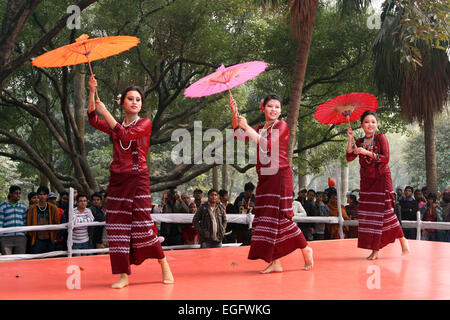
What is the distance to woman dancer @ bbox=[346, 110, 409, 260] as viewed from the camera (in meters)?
6.80

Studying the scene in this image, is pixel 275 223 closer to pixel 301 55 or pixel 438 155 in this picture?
pixel 301 55

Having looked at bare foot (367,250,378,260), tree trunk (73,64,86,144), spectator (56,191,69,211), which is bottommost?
bare foot (367,250,378,260)

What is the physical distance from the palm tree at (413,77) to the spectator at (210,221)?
6.44 meters

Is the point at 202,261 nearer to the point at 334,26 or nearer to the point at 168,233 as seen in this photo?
the point at 168,233

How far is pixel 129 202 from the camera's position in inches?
200

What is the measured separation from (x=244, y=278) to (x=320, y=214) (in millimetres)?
5785

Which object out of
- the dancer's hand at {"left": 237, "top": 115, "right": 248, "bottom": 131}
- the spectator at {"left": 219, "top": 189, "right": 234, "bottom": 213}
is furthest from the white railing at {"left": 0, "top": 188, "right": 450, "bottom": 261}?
the dancer's hand at {"left": 237, "top": 115, "right": 248, "bottom": 131}

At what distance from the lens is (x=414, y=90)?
514 inches

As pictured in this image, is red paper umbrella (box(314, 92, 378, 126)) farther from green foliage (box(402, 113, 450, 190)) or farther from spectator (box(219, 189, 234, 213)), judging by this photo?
green foliage (box(402, 113, 450, 190))

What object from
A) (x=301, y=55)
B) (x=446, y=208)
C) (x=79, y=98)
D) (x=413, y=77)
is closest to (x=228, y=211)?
(x=301, y=55)

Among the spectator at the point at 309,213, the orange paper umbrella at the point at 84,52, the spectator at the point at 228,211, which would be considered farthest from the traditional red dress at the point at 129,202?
the spectator at the point at 309,213

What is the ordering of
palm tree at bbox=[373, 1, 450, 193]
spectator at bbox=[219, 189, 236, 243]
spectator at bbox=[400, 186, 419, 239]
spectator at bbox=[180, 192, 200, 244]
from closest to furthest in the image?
spectator at bbox=[180, 192, 200, 244] < spectator at bbox=[219, 189, 236, 243] < spectator at bbox=[400, 186, 419, 239] < palm tree at bbox=[373, 1, 450, 193]
